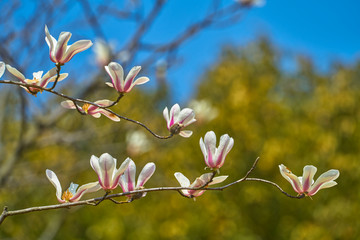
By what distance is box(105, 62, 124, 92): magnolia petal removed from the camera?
0.63 m

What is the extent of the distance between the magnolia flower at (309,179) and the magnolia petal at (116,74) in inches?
11.5

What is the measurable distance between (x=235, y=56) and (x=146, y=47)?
43.4 ft

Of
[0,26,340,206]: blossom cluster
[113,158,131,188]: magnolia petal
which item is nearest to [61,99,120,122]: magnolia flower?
[0,26,340,206]: blossom cluster

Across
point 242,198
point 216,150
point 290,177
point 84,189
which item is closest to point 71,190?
point 84,189

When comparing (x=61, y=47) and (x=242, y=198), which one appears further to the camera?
(x=242, y=198)

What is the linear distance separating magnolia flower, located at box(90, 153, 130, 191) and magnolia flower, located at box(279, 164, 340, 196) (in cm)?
26

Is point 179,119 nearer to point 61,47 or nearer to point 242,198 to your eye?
point 61,47

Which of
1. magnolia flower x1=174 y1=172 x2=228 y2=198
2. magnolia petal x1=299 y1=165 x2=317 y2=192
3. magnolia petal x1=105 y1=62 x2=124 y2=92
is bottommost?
magnolia flower x1=174 y1=172 x2=228 y2=198

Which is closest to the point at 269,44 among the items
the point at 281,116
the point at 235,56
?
the point at 235,56

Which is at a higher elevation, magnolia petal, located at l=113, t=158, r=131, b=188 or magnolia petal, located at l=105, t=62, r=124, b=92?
magnolia petal, located at l=105, t=62, r=124, b=92

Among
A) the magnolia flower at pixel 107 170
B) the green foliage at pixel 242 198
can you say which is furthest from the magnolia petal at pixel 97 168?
the green foliage at pixel 242 198

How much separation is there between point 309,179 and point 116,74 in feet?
1.18

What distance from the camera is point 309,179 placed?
25.8 inches

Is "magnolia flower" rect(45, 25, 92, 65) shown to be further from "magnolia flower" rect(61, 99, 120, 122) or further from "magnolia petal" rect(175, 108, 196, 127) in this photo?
"magnolia petal" rect(175, 108, 196, 127)
